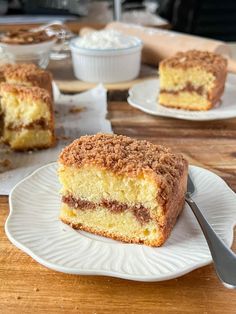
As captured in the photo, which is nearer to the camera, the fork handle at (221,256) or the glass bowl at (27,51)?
the fork handle at (221,256)

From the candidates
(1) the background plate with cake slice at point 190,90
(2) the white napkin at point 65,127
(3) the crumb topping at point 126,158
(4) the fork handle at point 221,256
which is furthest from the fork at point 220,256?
(1) the background plate with cake slice at point 190,90

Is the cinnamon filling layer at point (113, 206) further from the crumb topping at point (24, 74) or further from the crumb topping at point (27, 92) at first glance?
the crumb topping at point (24, 74)

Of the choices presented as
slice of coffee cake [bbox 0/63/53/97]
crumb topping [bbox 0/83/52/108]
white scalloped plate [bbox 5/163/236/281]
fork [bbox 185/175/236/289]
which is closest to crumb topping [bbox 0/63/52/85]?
slice of coffee cake [bbox 0/63/53/97]

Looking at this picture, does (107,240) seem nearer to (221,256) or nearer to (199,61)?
(221,256)

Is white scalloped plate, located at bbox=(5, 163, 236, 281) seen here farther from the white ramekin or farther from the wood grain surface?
A: the white ramekin

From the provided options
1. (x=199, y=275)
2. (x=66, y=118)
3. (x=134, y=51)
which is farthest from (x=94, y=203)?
(x=134, y=51)

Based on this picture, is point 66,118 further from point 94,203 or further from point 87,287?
point 87,287

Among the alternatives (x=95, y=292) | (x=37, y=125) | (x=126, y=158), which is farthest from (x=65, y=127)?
(x=95, y=292)
